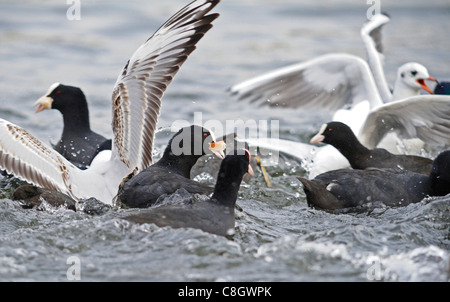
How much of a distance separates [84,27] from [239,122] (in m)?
5.76

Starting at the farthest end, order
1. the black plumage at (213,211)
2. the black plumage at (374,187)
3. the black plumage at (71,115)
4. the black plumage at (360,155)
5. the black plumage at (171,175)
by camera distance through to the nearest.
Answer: the black plumage at (71,115), the black plumage at (360,155), the black plumage at (374,187), the black plumage at (171,175), the black plumage at (213,211)

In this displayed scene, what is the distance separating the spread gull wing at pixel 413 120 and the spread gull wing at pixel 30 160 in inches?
120

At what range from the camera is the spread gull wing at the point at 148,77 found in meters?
6.14

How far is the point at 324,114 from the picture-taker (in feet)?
35.8

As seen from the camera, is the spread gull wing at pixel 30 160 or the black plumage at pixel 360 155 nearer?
the spread gull wing at pixel 30 160

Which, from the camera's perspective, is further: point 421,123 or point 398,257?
point 421,123

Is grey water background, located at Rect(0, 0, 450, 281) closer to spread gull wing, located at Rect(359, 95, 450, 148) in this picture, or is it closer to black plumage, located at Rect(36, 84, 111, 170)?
spread gull wing, located at Rect(359, 95, 450, 148)

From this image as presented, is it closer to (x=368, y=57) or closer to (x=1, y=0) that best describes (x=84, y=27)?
(x=1, y=0)

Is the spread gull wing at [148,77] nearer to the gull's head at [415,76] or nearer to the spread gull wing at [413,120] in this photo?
the spread gull wing at [413,120]

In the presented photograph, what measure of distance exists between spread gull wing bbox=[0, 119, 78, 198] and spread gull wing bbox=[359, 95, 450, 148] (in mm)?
3055

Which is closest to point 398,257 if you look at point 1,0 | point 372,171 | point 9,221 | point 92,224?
point 372,171

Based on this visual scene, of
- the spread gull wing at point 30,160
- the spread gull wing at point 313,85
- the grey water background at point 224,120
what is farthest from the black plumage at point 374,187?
the spread gull wing at point 313,85

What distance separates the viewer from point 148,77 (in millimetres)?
6254

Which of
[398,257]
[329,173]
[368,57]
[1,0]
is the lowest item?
[398,257]
